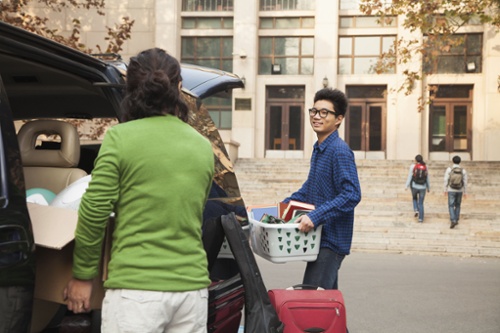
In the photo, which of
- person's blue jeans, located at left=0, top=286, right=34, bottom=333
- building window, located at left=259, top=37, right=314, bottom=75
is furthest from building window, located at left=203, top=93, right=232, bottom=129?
person's blue jeans, located at left=0, top=286, right=34, bottom=333

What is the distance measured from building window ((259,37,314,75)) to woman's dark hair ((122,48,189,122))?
33138 mm

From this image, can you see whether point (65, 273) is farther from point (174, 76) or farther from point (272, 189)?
point (272, 189)

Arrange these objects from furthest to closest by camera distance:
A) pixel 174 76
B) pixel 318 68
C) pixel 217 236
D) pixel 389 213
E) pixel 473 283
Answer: pixel 318 68 → pixel 389 213 → pixel 473 283 → pixel 217 236 → pixel 174 76

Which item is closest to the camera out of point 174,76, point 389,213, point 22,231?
point 22,231

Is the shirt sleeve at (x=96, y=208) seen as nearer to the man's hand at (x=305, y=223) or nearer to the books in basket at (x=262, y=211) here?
the man's hand at (x=305, y=223)

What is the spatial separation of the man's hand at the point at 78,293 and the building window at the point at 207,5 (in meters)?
34.5

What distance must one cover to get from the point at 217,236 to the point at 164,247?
69 centimetres

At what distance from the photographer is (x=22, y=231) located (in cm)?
253

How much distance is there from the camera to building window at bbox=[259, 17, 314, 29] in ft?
117

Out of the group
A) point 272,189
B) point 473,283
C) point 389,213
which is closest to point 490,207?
point 389,213

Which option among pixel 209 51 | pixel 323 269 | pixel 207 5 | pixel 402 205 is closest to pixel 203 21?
pixel 207 5

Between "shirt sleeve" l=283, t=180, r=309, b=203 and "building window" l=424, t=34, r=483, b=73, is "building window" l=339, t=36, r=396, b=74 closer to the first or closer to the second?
"building window" l=424, t=34, r=483, b=73

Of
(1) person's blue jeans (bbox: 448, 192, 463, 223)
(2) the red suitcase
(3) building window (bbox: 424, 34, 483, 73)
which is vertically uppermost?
(3) building window (bbox: 424, 34, 483, 73)

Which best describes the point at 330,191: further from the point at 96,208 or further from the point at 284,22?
the point at 284,22
